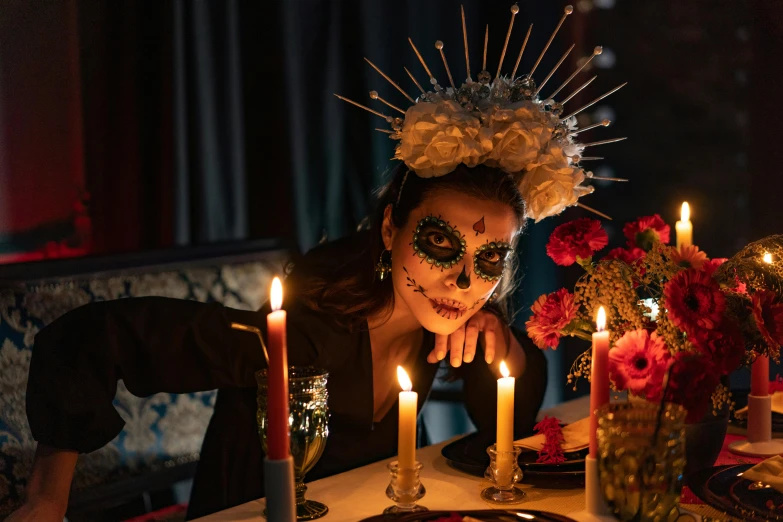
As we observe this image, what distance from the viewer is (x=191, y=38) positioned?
8.65 feet

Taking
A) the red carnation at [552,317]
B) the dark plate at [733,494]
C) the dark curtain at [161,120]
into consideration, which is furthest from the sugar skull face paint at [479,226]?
the dark curtain at [161,120]

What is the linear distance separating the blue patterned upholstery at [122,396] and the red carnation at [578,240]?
108 centimetres

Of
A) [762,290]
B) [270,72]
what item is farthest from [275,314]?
[270,72]

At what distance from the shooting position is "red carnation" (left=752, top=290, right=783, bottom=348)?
1.30 metres

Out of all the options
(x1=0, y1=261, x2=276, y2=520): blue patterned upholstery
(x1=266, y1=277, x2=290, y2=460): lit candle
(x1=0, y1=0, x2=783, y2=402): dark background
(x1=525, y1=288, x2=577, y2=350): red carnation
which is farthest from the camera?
(x1=0, y1=0, x2=783, y2=402): dark background

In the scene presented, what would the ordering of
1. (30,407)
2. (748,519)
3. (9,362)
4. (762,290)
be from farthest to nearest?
(9,362), (30,407), (762,290), (748,519)

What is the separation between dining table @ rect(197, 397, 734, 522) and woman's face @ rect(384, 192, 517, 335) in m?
0.27

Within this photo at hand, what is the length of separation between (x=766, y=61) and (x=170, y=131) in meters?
1.84

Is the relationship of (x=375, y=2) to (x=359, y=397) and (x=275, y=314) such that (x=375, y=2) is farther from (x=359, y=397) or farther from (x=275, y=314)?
(x=275, y=314)

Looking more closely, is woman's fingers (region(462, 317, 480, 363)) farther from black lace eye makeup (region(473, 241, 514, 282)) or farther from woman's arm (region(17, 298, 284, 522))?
woman's arm (region(17, 298, 284, 522))

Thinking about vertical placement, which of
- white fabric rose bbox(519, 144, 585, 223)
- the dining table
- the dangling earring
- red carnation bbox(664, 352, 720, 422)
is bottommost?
the dining table

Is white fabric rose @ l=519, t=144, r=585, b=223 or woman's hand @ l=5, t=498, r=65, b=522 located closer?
woman's hand @ l=5, t=498, r=65, b=522

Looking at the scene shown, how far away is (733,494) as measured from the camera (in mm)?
1222

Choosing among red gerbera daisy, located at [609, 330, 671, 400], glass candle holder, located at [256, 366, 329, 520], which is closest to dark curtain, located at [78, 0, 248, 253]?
glass candle holder, located at [256, 366, 329, 520]
